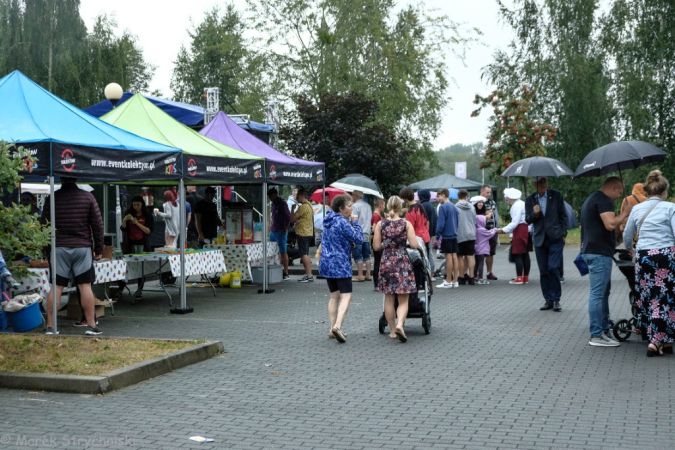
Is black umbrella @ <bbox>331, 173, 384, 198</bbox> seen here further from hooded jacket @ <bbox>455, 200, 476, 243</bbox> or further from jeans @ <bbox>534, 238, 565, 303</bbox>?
jeans @ <bbox>534, 238, 565, 303</bbox>

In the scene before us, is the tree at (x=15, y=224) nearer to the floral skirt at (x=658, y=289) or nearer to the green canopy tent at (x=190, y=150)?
the green canopy tent at (x=190, y=150)

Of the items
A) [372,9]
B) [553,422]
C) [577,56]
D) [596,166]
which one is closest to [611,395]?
[553,422]

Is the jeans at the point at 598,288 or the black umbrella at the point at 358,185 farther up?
the black umbrella at the point at 358,185

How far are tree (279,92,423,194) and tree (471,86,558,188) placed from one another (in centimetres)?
1003

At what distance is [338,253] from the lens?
10.2 meters

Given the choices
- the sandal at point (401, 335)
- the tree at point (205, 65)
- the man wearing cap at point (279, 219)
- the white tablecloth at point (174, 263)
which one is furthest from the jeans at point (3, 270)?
the tree at point (205, 65)

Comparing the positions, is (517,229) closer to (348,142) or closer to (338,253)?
(338,253)

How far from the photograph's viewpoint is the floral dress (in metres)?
10.1

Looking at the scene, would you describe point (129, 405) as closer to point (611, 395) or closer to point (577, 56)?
point (611, 395)

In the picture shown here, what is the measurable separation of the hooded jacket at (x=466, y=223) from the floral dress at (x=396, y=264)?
6.29 metres

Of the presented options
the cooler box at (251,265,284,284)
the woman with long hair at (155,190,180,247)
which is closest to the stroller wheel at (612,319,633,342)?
the cooler box at (251,265,284,284)

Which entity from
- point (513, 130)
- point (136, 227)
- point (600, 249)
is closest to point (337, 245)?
point (600, 249)

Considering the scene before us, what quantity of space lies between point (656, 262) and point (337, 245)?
3.64 m

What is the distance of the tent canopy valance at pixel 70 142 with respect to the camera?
1012cm
